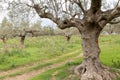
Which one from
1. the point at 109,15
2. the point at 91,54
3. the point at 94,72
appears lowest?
the point at 94,72

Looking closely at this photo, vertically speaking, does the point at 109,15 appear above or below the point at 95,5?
below

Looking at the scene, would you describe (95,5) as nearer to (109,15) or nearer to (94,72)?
(109,15)

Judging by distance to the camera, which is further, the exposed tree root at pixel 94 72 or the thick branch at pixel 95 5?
the exposed tree root at pixel 94 72

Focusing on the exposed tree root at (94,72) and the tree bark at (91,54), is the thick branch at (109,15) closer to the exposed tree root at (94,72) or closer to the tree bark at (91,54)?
the tree bark at (91,54)

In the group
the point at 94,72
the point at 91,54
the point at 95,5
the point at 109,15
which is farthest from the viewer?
the point at 91,54

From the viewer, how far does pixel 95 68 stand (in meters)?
18.0

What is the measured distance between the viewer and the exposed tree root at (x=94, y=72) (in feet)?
56.0

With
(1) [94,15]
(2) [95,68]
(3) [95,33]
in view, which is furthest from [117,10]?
(2) [95,68]

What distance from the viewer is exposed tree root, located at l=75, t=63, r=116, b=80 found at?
672 inches

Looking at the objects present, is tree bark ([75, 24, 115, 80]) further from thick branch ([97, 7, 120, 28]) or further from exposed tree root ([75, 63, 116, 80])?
thick branch ([97, 7, 120, 28])

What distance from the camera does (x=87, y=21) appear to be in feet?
57.0

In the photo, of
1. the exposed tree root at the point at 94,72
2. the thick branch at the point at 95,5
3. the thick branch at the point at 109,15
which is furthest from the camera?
the exposed tree root at the point at 94,72

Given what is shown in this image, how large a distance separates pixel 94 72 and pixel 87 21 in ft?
10.9

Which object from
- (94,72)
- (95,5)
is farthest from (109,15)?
(94,72)
